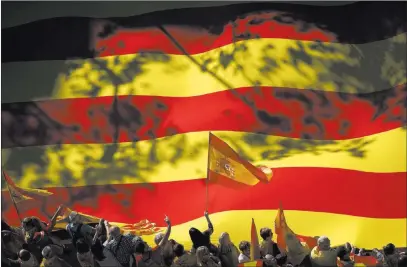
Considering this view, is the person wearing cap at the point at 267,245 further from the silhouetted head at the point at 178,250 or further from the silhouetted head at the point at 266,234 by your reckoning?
the silhouetted head at the point at 178,250

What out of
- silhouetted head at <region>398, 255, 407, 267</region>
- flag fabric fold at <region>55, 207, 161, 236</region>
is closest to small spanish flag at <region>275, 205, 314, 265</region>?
silhouetted head at <region>398, 255, 407, 267</region>

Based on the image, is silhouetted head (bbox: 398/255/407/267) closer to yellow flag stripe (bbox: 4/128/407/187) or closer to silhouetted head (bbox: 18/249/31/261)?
yellow flag stripe (bbox: 4/128/407/187)

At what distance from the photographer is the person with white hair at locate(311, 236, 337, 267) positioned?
23.8 feet

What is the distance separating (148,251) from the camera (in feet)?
24.1

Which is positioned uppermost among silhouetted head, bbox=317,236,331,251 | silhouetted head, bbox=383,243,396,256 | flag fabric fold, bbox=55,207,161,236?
flag fabric fold, bbox=55,207,161,236

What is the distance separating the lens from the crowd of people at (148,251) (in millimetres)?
7301

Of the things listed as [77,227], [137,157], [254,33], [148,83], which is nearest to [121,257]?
[77,227]

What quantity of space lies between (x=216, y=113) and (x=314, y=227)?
4.55 ft

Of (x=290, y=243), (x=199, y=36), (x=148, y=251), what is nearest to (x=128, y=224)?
(x=148, y=251)

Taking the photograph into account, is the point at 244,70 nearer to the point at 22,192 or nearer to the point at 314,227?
the point at 314,227

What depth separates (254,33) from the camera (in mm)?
8828

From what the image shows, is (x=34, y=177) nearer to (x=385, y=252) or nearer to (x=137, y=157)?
(x=137, y=157)

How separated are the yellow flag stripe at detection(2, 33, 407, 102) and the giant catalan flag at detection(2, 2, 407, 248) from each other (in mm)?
13

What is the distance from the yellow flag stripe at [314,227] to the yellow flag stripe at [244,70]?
4.03ft
